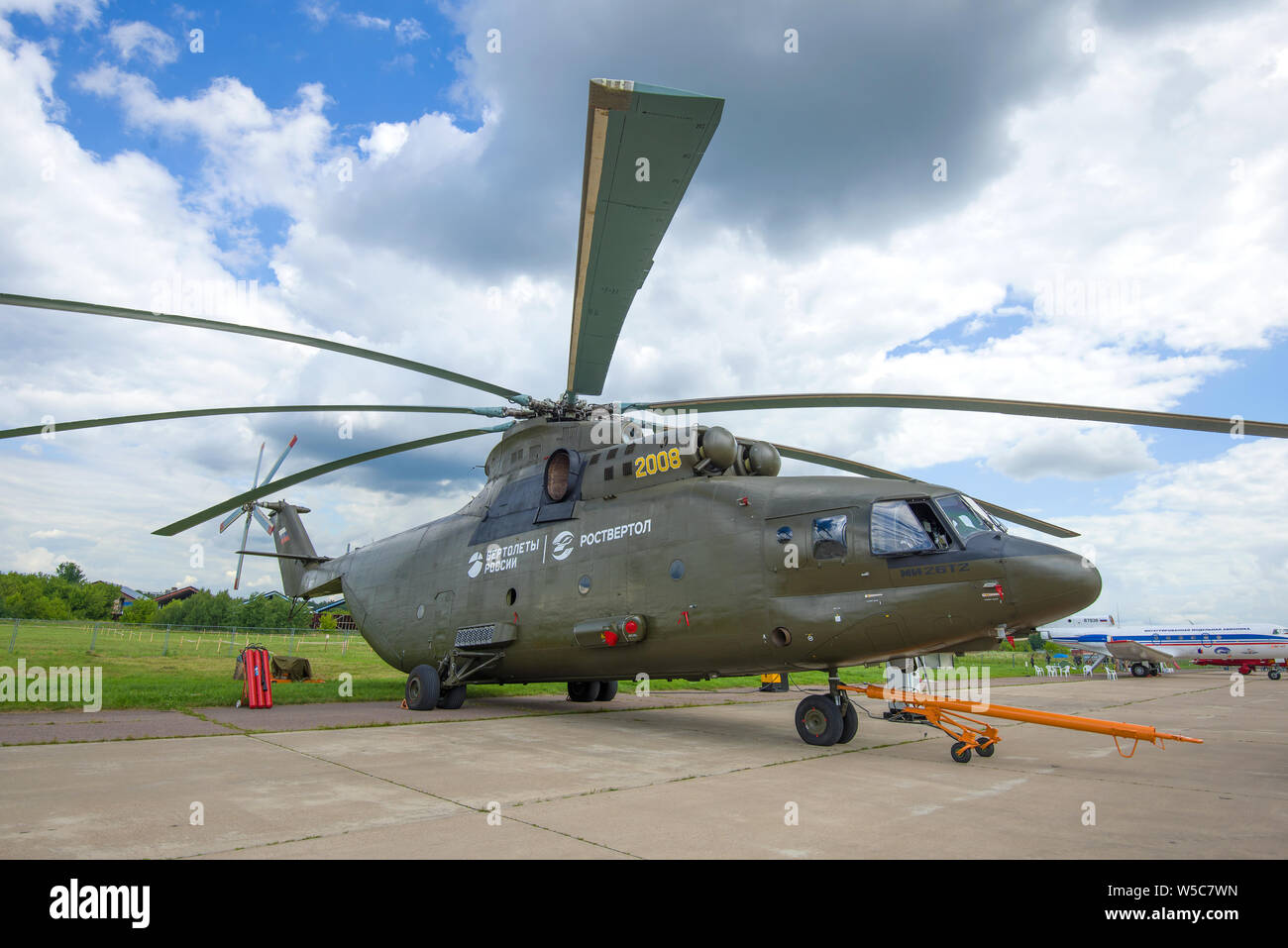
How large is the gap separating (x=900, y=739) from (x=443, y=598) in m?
8.71

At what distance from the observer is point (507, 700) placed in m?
16.1

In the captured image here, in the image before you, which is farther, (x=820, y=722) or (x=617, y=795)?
(x=820, y=722)

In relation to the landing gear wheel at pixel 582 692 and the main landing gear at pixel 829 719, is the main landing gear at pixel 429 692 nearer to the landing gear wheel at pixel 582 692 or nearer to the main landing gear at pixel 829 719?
the landing gear wheel at pixel 582 692

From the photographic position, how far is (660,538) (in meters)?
10.5

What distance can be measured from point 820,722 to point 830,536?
8.27 ft

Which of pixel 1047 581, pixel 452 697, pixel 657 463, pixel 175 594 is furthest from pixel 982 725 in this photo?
pixel 175 594

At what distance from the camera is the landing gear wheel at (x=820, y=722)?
919 centimetres

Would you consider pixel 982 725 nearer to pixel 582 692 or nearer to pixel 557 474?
pixel 557 474

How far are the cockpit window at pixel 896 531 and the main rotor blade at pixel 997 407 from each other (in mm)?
1324

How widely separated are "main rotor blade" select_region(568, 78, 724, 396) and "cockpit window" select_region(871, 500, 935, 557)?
4081mm

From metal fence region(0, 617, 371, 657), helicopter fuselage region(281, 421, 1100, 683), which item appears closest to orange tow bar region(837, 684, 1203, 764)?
helicopter fuselage region(281, 421, 1100, 683)
